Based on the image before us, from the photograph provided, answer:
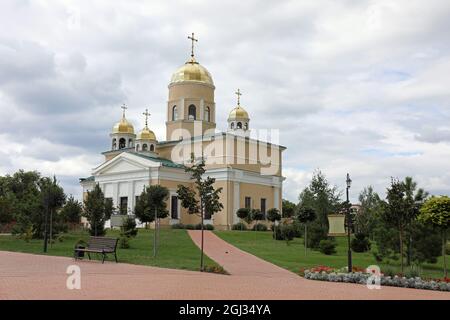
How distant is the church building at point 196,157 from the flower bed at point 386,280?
29.1 meters

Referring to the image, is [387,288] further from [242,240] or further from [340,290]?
[242,240]

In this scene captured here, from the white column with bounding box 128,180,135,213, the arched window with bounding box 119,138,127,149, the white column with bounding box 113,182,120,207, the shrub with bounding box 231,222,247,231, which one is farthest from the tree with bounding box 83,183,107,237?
the arched window with bounding box 119,138,127,149

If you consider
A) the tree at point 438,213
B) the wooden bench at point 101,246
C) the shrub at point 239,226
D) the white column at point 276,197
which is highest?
the white column at point 276,197

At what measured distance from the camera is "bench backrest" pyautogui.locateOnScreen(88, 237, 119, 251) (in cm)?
1931

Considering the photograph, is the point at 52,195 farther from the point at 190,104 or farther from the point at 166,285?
the point at 190,104

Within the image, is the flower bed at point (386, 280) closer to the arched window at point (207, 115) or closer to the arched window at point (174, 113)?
the arched window at point (207, 115)

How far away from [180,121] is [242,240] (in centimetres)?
2046

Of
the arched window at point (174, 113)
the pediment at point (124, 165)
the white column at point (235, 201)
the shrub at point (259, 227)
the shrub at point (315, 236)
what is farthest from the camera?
the arched window at point (174, 113)

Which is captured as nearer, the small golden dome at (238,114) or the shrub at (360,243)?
the shrub at (360,243)

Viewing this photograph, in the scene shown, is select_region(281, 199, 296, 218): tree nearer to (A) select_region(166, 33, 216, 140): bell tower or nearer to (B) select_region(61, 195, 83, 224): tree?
(A) select_region(166, 33, 216, 140): bell tower

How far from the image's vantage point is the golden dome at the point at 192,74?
166 feet

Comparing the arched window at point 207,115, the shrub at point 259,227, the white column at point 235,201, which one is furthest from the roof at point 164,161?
the shrub at point 259,227

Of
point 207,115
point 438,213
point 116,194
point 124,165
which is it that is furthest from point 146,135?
point 438,213
